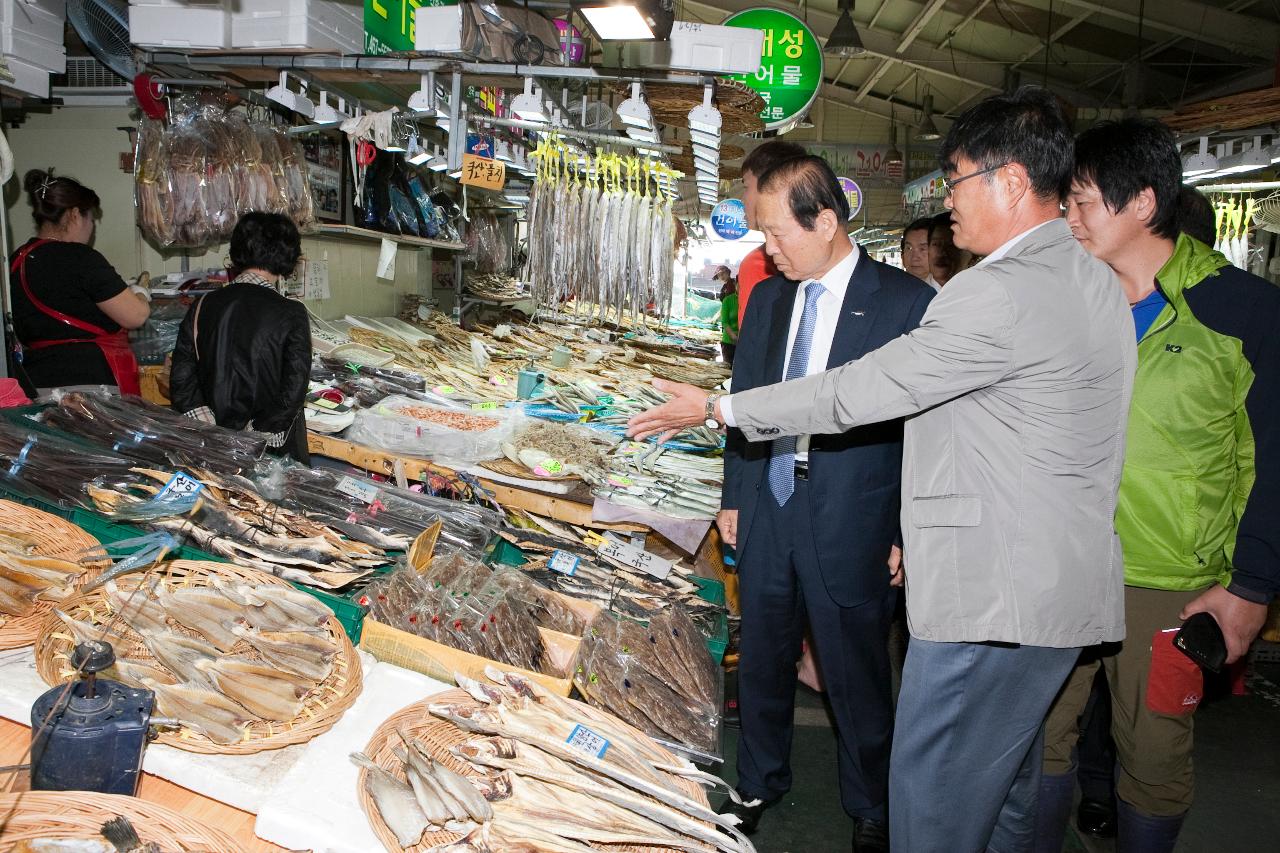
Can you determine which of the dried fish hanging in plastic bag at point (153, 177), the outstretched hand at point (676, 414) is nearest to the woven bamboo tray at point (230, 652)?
the outstretched hand at point (676, 414)

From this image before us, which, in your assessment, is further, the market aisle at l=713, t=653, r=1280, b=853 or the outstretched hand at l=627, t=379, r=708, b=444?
the market aisle at l=713, t=653, r=1280, b=853

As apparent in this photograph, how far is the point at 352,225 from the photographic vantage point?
6.50 m

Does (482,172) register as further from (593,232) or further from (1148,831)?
(1148,831)

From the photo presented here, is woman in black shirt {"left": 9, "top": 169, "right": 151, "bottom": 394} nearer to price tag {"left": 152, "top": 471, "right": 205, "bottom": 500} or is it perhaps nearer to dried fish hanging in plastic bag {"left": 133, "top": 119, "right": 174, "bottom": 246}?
dried fish hanging in plastic bag {"left": 133, "top": 119, "right": 174, "bottom": 246}

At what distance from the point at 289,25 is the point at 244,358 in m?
1.72

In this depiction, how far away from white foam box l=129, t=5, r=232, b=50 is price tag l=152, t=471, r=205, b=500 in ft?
9.06

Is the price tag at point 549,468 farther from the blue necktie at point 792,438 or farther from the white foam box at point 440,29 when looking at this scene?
the white foam box at point 440,29

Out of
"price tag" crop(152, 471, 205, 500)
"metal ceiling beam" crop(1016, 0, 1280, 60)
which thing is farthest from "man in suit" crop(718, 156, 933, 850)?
"metal ceiling beam" crop(1016, 0, 1280, 60)

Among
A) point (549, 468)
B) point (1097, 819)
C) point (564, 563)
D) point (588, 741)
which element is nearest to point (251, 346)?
point (549, 468)

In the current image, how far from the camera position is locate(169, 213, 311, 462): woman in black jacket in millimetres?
3801

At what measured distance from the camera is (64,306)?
418 centimetres

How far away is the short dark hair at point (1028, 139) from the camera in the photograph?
1918 mm

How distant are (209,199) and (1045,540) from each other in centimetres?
509

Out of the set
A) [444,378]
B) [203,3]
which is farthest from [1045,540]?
[444,378]
